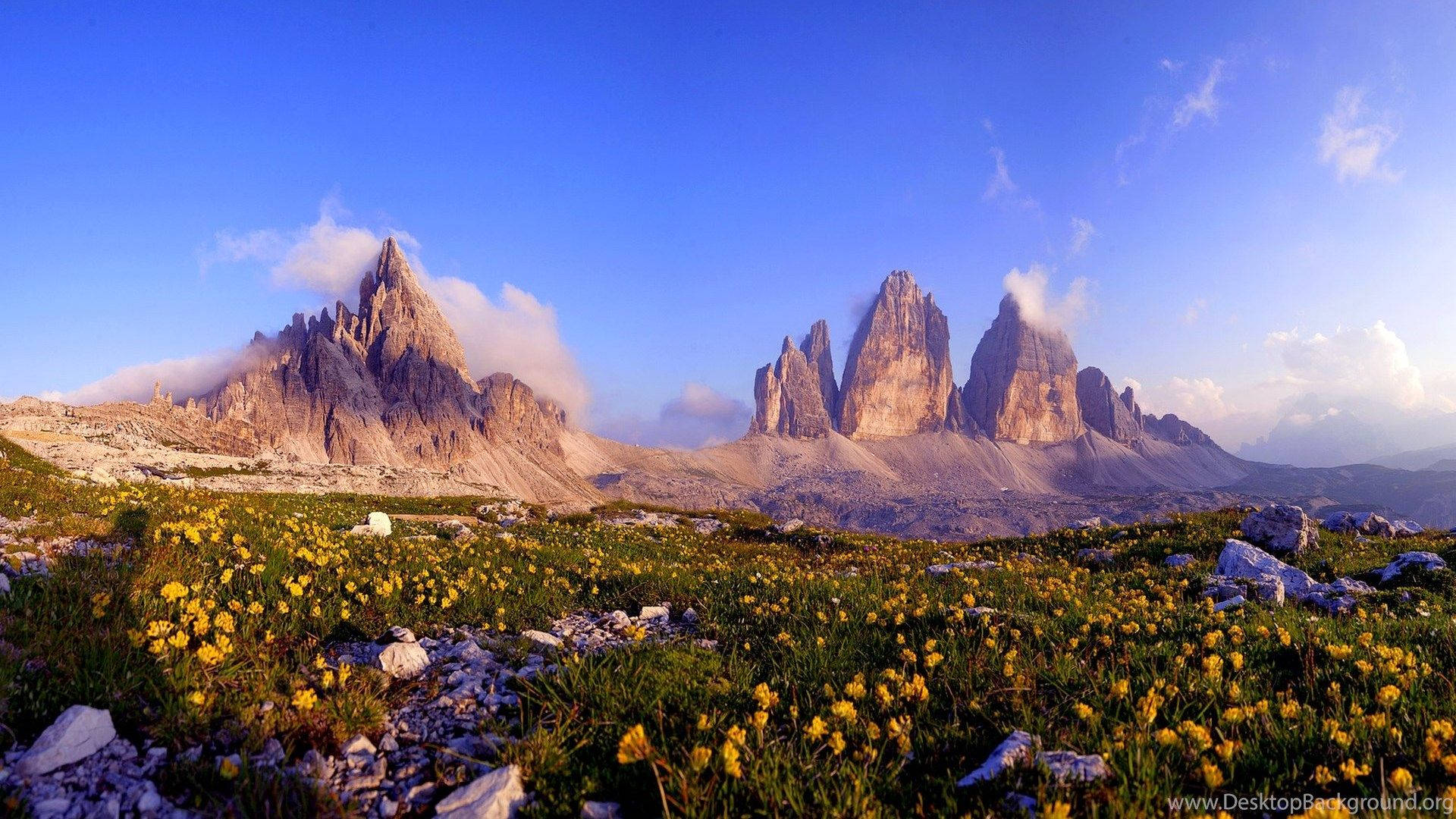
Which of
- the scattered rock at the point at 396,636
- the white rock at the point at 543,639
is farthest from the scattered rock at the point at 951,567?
the scattered rock at the point at 396,636

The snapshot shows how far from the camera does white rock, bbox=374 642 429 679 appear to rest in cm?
559

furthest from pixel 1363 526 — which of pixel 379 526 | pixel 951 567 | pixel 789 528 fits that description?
pixel 379 526

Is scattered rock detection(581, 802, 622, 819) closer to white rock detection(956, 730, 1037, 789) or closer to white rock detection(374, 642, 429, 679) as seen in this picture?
white rock detection(956, 730, 1037, 789)

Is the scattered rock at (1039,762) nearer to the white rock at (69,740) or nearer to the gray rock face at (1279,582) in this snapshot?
the white rock at (69,740)

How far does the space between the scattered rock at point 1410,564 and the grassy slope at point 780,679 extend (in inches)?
115

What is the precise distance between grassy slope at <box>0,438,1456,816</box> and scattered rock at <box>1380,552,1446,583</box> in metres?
2.92

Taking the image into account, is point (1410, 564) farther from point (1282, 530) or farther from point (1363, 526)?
point (1363, 526)

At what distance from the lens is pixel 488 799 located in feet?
12.2

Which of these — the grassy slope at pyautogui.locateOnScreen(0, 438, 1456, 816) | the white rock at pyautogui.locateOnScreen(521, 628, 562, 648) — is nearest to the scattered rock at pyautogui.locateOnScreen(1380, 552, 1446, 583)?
the grassy slope at pyautogui.locateOnScreen(0, 438, 1456, 816)

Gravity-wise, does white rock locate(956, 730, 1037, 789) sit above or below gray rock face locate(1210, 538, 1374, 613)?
above

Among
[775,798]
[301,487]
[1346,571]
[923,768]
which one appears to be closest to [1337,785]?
[923,768]

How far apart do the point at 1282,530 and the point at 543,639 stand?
61.7 feet

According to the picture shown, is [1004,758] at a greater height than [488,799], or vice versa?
[1004,758]

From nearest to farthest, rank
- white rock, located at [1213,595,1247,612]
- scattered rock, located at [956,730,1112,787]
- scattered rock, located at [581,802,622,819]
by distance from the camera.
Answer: scattered rock, located at [581,802,622,819]
scattered rock, located at [956,730,1112,787]
white rock, located at [1213,595,1247,612]
